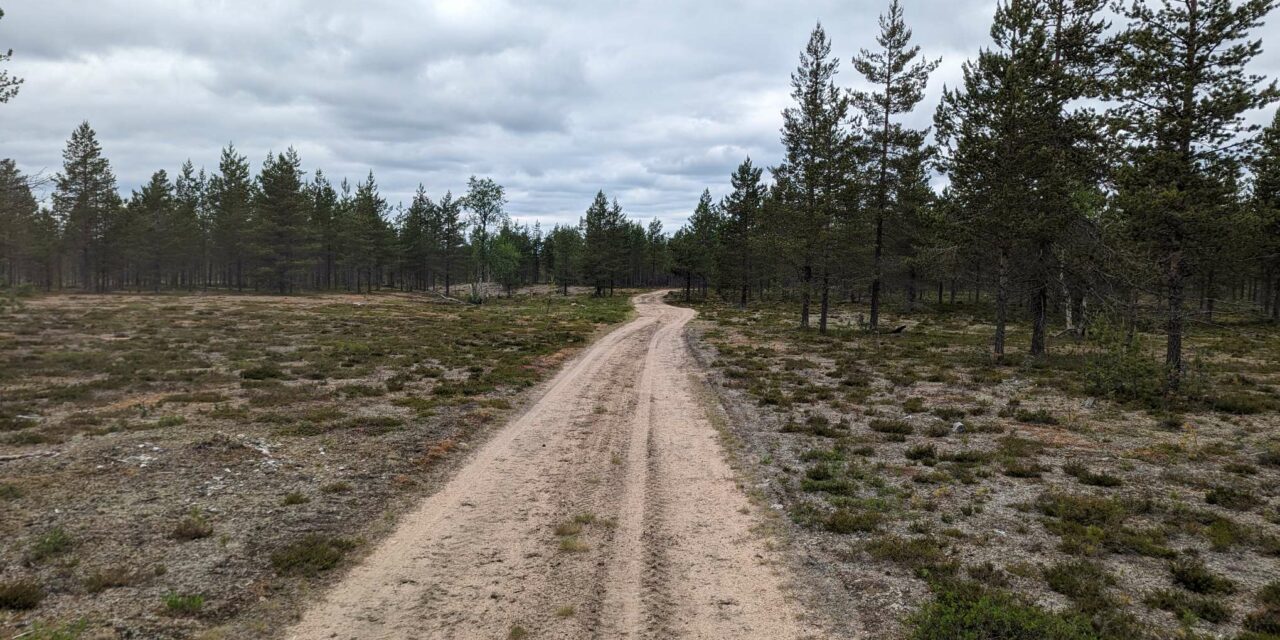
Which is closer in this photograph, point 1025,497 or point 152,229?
point 1025,497

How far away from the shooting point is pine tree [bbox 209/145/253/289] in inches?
2653

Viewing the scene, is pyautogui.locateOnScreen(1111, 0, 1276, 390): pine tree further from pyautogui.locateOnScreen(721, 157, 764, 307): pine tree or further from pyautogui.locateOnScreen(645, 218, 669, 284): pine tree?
pyautogui.locateOnScreen(645, 218, 669, 284): pine tree

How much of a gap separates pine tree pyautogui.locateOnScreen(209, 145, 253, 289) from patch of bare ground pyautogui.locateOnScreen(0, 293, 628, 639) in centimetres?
4992

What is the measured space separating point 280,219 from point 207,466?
69378mm

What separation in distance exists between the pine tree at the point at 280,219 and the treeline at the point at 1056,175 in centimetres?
6037

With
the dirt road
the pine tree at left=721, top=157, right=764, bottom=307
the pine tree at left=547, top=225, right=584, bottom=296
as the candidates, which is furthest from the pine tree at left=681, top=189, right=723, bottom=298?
the dirt road

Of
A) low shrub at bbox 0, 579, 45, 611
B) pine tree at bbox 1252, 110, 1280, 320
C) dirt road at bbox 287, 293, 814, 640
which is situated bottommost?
dirt road at bbox 287, 293, 814, 640

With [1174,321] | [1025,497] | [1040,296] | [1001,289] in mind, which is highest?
[1001,289]

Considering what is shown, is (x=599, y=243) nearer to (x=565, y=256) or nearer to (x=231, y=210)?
(x=565, y=256)

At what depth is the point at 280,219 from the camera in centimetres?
6688

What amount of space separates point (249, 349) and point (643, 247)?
91.4 meters

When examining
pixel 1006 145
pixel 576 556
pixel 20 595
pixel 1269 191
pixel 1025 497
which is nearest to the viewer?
pixel 20 595

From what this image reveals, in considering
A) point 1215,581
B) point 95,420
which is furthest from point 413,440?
point 1215,581

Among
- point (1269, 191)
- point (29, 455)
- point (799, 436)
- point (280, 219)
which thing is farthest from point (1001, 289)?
point (280, 219)
